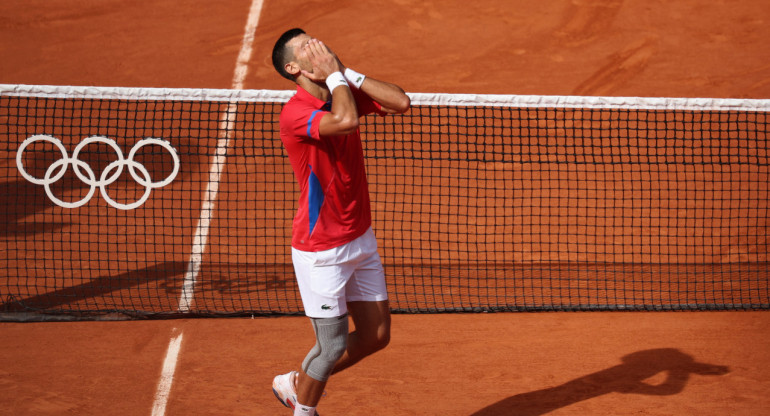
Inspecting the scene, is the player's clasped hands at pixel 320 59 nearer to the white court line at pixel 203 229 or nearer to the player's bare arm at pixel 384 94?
the player's bare arm at pixel 384 94

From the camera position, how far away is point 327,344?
455 cm

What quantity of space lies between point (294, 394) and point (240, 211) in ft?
16.9

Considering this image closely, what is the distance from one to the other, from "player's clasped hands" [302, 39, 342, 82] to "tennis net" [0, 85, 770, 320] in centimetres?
283

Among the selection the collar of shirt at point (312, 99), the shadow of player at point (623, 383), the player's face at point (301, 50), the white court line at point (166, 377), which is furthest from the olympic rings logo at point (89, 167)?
the shadow of player at point (623, 383)

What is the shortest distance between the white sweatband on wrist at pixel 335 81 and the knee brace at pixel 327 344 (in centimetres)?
137

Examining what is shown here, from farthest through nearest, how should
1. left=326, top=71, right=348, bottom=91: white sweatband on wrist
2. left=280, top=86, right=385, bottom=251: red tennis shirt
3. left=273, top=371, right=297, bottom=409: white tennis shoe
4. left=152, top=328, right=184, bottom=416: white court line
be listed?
1. left=152, top=328, right=184, bottom=416: white court line
2. left=273, top=371, right=297, bottom=409: white tennis shoe
3. left=280, top=86, right=385, bottom=251: red tennis shirt
4. left=326, top=71, right=348, bottom=91: white sweatband on wrist

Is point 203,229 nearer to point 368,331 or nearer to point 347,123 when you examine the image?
point 368,331

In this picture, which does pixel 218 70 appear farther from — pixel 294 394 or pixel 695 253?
pixel 294 394

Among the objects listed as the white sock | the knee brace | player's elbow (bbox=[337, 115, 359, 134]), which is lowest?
the white sock

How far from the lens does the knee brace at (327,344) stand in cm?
455

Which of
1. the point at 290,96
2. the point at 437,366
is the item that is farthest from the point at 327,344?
the point at 290,96

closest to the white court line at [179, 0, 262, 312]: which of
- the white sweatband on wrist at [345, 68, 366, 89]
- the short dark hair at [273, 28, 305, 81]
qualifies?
the short dark hair at [273, 28, 305, 81]

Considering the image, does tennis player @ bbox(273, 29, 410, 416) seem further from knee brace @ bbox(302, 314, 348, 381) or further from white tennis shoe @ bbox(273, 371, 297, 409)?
white tennis shoe @ bbox(273, 371, 297, 409)

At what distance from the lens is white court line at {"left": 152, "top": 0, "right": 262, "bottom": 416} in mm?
5984
